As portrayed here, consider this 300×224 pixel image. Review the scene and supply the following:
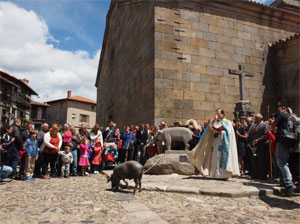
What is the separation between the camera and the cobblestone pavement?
2.93m

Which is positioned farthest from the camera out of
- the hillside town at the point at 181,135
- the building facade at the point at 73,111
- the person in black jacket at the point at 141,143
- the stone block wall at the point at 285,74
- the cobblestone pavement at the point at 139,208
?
the building facade at the point at 73,111

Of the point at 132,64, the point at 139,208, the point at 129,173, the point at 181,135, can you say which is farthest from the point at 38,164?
the point at 132,64

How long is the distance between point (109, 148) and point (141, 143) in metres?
1.16

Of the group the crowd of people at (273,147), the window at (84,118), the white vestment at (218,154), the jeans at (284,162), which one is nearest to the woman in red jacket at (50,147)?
the white vestment at (218,154)

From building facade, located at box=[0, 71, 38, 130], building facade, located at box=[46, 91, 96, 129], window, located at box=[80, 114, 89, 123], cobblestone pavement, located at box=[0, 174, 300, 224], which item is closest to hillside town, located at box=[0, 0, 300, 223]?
cobblestone pavement, located at box=[0, 174, 300, 224]

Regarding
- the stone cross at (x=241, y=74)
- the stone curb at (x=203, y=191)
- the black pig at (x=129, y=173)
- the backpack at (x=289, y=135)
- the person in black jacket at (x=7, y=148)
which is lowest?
the stone curb at (x=203, y=191)

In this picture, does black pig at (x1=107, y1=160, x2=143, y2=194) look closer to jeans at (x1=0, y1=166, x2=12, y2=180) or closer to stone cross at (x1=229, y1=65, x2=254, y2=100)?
jeans at (x1=0, y1=166, x2=12, y2=180)

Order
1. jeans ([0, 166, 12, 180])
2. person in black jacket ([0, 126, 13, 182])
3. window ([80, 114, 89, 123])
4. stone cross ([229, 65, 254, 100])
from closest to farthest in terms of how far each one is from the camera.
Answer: jeans ([0, 166, 12, 180]) < person in black jacket ([0, 126, 13, 182]) < stone cross ([229, 65, 254, 100]) < window ([80, 114, 89, 123])

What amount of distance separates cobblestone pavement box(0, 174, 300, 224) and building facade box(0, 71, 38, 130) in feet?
87.3

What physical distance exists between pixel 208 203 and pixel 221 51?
332 inches

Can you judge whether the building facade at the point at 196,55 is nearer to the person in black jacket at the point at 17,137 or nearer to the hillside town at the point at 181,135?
the hillside town at the point at 181,135

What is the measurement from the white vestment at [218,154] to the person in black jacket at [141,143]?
263cm

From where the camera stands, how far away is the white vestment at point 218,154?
551cm

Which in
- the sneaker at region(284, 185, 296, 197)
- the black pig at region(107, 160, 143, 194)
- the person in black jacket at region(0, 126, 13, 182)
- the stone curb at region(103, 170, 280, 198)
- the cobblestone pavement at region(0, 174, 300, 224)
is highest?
the person in black jacket at region(0, 126, 13, 182)
